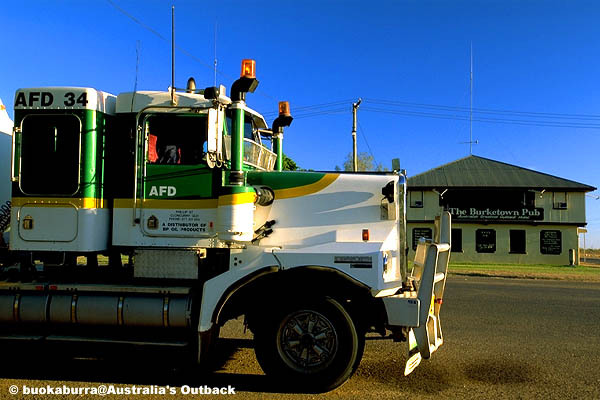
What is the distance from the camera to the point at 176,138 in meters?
5.77

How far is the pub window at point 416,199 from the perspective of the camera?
36156 mm

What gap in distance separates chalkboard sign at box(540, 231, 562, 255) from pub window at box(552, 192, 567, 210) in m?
1.79

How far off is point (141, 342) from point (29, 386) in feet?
3.95

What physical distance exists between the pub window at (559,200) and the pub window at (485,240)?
4526 millimetres

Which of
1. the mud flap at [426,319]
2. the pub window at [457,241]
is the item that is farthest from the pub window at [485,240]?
the mud flap at [426,319]

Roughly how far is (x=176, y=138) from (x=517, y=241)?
3406cm

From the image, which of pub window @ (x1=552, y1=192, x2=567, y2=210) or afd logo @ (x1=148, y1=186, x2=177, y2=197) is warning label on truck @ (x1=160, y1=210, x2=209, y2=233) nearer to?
afd logo @ (x1=148, y1=186, x2=177, y2=197)

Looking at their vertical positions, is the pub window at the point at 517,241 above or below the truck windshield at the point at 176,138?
below

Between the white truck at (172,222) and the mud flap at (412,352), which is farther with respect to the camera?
the white truck at (172,222)

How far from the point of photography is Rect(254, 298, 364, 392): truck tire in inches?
197

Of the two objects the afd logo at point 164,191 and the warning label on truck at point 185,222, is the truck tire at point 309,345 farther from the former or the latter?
the afd logo at point 164,191

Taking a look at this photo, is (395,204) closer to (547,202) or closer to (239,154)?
(239,154)

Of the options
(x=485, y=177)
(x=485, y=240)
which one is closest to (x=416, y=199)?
(x=485, y=177)

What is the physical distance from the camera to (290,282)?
521cm
